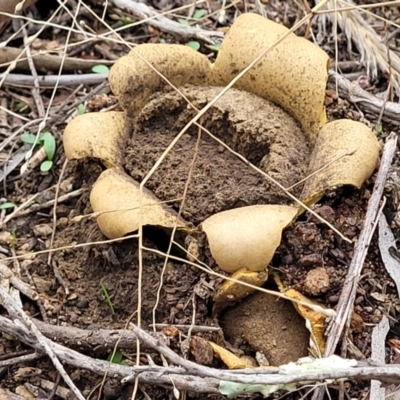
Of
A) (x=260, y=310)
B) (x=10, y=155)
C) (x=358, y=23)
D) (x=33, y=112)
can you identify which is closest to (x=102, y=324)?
(x=260, y=310)

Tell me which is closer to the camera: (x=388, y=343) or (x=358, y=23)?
(x=388, y=343)

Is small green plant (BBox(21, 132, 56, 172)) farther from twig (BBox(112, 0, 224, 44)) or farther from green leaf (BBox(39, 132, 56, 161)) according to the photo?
twig (BBox(112, 0, 224, 44))

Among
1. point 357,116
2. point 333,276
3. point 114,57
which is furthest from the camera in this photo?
point 114,57

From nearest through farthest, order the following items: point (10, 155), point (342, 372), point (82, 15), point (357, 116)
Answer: point (342, 372) → point (357, 116) → point (10, 155) → point (82, 15)

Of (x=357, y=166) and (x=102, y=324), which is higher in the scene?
(x=357, y=166)

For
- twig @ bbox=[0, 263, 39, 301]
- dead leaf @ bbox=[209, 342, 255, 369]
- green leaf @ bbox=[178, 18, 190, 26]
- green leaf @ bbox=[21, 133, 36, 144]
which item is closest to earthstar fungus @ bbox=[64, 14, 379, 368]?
dead leaf @ bbox=[209, 342, 255, 369]

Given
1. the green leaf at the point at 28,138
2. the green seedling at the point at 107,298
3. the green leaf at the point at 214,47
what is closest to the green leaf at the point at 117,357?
the green seedling at the point at 107,298

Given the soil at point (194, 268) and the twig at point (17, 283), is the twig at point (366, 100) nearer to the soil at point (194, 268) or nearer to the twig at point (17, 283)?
the soil at point (194, 268)

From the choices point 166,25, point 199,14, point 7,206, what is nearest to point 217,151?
point 7,206

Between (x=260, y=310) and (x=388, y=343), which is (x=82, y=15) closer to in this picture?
(x=260, y=310)
